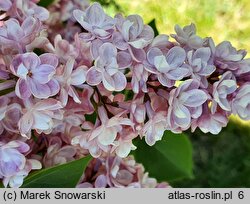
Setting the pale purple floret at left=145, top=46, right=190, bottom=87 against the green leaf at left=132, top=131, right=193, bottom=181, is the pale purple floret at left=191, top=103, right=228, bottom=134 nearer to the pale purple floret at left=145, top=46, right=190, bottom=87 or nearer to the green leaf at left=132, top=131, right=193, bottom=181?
the pale purple floret at left=145, top=46, right=190, bottom=87

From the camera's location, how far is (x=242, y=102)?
0.41 m

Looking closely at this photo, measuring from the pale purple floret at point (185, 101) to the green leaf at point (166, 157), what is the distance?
0.21 m

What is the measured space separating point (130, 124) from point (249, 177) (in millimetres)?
828

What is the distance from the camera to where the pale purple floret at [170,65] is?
1.32 feet

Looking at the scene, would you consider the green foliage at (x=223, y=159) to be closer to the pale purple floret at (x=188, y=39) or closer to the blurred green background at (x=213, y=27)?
the blurred green background at (x=213, y=27)

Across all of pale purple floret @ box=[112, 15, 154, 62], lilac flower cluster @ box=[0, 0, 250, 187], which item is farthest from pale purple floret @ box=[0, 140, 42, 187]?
pale purple floret @ box=[112, 15, 154, 62]

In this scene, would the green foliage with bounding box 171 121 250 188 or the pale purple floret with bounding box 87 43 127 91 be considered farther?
the green foliage with bounding box 171 121 250 188

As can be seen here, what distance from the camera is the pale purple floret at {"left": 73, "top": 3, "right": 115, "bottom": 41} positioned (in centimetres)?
40

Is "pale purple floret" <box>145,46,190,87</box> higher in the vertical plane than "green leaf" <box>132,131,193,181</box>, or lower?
higher

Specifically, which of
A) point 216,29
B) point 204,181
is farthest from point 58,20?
point 216,29

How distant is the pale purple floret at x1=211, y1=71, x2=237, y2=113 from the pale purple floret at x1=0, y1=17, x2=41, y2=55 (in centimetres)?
13

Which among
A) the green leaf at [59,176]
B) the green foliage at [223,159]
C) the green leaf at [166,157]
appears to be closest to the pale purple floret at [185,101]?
the green leaf at [59,176]

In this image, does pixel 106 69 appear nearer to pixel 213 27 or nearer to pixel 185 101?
pixel 185 101

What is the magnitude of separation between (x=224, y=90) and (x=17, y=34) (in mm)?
148
